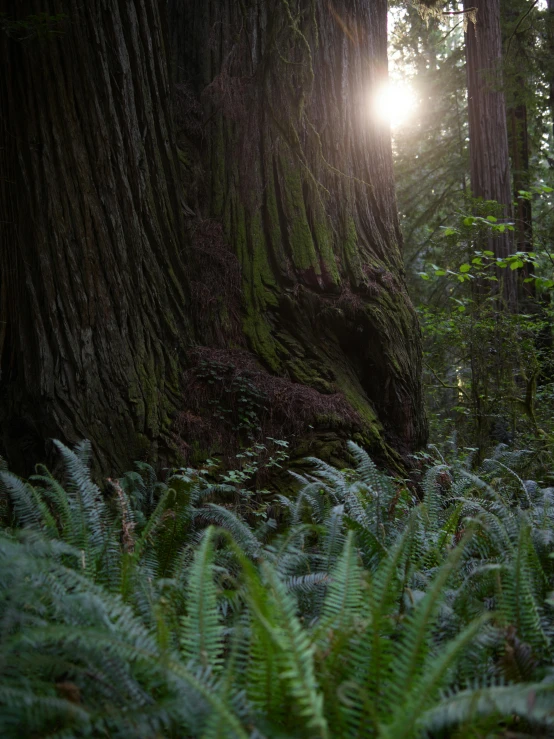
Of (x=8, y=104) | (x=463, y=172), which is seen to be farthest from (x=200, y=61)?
(x=463, y=172)

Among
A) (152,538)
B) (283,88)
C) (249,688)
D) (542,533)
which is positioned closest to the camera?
(249,688)

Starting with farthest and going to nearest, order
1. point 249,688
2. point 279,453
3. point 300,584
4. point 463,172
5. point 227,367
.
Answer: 1. point 463,172
2. point 227,367
3. point 279,453
4. point 300,584
5. point 249,688

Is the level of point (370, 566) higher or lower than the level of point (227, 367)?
lower

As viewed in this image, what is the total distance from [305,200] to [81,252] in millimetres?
1826

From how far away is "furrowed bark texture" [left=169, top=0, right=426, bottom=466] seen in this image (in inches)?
170

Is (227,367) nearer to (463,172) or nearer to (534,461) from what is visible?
(534,461)

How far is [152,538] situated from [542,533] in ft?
5.05

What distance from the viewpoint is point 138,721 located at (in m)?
1.15

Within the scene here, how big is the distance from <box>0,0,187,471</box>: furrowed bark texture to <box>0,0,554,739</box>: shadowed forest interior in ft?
0.05

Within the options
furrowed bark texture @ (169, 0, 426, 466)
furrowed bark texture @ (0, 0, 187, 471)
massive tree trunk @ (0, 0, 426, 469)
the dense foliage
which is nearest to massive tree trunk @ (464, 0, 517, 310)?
the dense foliage

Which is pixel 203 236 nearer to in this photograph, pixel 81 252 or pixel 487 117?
pixel 81 252

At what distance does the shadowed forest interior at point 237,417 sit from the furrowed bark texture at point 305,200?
0.02 metres

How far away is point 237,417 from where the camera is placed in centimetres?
381

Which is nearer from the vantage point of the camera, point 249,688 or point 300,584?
point 249,688
